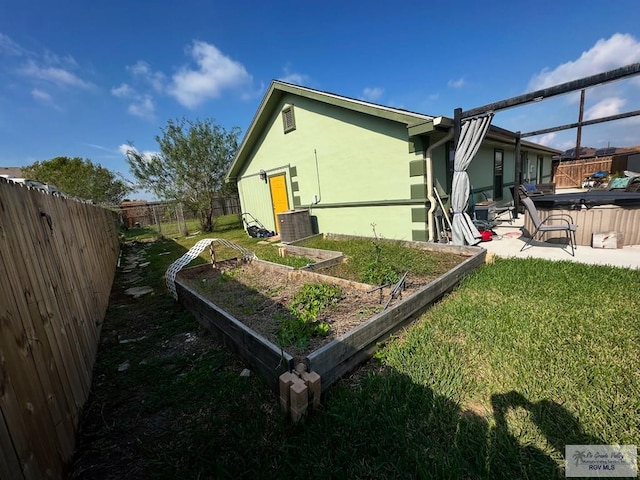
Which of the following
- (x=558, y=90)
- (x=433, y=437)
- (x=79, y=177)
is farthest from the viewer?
(x=79, y=177)

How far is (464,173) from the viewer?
558cm

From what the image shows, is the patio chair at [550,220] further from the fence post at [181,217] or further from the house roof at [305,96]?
the fence post at [181,217]

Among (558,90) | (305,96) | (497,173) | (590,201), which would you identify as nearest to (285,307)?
(558,90)

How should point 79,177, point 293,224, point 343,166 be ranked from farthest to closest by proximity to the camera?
point 79,177 → point 293,224 → point 343,166

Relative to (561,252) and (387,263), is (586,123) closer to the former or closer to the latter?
(561,252)

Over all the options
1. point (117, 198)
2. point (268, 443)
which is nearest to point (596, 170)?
point (268, 443)

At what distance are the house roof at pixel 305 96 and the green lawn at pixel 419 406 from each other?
413 centimetres

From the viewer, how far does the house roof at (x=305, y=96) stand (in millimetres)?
A: 5472

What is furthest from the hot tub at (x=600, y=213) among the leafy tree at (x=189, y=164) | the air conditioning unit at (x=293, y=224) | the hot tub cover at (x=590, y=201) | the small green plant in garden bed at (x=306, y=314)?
the leafy tree at (x=189, y=164)

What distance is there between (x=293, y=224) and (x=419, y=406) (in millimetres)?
6739

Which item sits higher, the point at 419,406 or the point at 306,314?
the point at 306,314

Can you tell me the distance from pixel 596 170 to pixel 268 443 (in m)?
27.2

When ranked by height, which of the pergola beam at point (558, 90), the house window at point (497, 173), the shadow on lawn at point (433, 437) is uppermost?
the pergola beam at point (558, 90)

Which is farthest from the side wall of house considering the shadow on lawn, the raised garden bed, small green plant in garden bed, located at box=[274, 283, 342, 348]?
the shadow on lawn
